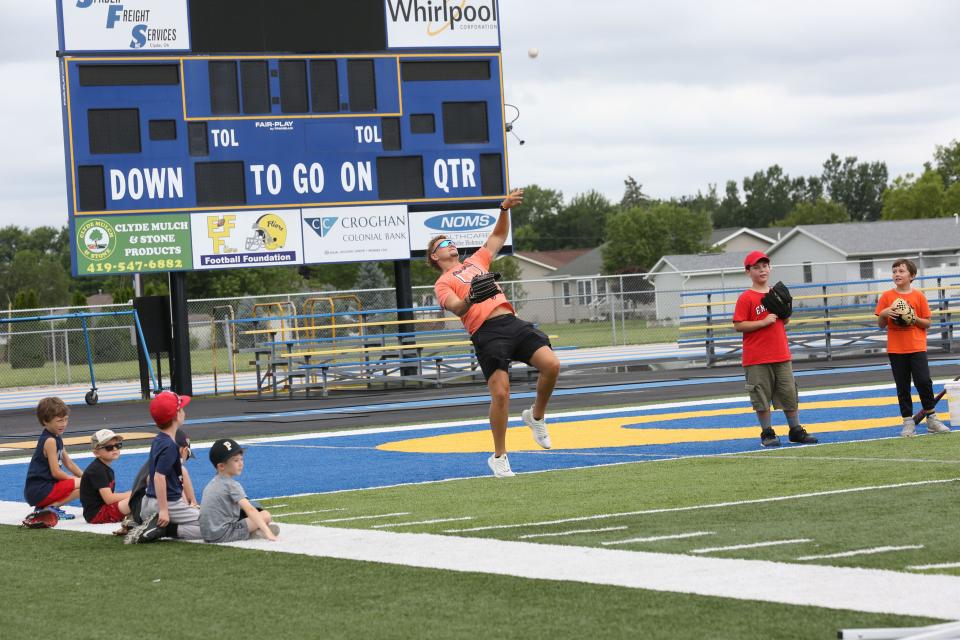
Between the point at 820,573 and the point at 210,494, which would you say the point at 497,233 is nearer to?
the point at 210,494

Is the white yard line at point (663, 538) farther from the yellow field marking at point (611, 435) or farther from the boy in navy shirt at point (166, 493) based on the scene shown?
the yellow field marking at point (611, 435)

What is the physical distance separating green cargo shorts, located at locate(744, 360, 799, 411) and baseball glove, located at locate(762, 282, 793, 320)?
1.60 ft

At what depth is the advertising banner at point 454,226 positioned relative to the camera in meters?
26.6

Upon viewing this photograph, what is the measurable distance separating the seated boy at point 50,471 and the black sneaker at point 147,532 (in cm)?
157

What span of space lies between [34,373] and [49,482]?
106 ft

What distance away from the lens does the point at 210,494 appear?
27.6 ft

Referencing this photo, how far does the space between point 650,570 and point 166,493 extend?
11.7ft

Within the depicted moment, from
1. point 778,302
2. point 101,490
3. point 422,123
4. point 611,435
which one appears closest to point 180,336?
point 422,123

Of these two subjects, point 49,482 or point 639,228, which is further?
point 639,228

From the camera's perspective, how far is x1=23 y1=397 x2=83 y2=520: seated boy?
32.3ft

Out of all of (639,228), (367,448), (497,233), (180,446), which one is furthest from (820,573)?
(639,228)

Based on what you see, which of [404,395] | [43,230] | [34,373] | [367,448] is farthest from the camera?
[43,230]

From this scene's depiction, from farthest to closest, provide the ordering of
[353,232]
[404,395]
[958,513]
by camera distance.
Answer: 1. [353,232]
2. [404,395]
3. [958,513]

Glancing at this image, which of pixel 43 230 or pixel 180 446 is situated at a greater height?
pixel 43 230
